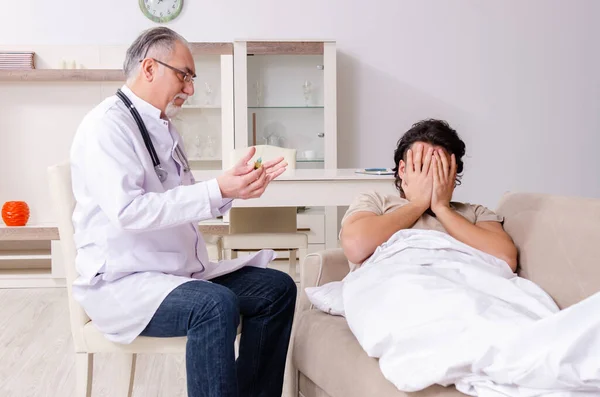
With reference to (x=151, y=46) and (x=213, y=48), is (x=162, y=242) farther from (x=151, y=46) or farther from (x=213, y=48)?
(x=213, y=48)

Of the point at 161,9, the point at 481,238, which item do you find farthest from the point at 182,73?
the point at 161,9

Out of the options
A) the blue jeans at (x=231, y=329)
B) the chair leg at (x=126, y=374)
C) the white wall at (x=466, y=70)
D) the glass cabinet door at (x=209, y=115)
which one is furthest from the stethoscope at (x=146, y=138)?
the white wall at (x=466, y=70)

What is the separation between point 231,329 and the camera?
1.69m

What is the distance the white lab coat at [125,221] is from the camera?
1693 mm

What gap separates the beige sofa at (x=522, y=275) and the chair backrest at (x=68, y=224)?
0.55 meters

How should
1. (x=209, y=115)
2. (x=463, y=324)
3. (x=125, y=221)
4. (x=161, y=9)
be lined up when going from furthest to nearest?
(x=161, y=9)
(x=209, y=115)
(x=125, y=221)
(x=463, y=324)

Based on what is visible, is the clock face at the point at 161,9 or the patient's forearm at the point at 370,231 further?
the clock face at the point at 161,9

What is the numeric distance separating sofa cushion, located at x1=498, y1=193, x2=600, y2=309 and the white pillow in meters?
0.46

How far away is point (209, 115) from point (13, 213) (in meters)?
1.33

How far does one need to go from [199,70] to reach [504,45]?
2203 millimetres

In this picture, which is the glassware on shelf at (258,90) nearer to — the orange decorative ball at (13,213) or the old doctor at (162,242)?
the orange decorative ball at (13,213)

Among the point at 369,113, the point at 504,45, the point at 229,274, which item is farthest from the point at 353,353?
the point at 504,45

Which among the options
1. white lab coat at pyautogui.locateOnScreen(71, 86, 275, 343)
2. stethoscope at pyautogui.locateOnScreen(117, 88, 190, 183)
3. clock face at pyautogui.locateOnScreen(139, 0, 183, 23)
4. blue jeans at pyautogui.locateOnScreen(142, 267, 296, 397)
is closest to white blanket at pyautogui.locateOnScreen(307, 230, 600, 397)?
blue jeans at pyautogui.locateOnScreen(142, 267, 296, 397)

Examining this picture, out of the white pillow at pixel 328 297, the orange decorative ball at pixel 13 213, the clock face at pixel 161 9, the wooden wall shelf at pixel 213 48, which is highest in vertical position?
the clock face at pixel 161 9
